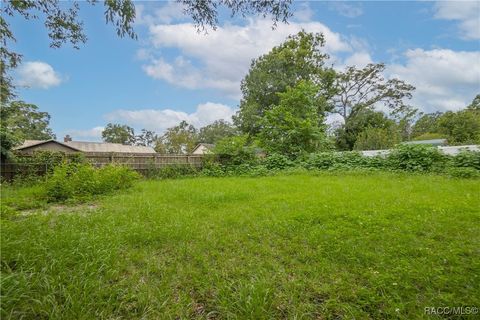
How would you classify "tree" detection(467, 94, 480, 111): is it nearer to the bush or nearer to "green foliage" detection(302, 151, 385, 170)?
"green foliage" detection(302, 151, 385, 170)

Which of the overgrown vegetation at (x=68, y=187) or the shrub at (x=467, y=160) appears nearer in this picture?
the overgrown vegetation at (x=68, y=187)

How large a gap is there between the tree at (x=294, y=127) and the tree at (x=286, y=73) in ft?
20.5

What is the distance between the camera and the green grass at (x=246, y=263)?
5.35 feet

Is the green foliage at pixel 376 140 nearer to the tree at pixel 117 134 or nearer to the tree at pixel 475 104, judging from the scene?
the tree at pixel 475 104

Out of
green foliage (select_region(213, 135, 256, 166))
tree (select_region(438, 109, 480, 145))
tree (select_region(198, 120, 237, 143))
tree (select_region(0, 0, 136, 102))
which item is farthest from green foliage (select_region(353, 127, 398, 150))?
tree (select_region(198, 120, 237, 143))

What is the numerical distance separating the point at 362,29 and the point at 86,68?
17.5ft

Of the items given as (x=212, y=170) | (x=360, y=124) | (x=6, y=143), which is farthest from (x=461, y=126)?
(x=6, y=143)

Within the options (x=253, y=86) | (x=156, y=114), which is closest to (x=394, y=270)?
(x=156, y=114)

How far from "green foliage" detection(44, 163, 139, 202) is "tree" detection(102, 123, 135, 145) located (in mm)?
40068

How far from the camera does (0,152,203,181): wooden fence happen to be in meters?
7.22

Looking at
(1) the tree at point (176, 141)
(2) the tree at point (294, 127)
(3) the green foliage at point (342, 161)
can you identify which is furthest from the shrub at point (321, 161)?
A: (1) the tree at point (176, 141)

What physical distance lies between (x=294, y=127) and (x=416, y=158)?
5.19 metres

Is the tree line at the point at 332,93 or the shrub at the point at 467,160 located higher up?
the tree line at the point at 332,93

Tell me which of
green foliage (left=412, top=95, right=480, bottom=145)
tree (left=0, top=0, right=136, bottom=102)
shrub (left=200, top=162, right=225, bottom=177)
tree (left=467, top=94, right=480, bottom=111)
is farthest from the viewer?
tree (left=467, top=94, right=480, bottom=111)
